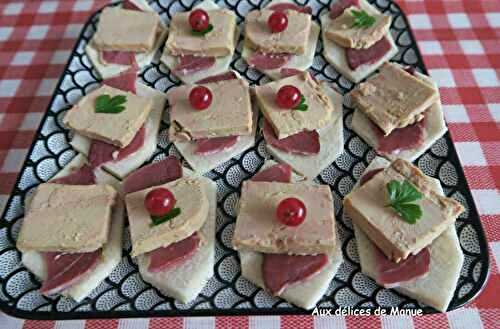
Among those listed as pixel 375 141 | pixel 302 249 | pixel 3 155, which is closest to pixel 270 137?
pixel 375 141

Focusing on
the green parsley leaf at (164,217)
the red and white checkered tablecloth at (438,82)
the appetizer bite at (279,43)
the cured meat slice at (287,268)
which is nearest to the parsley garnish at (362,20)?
the appetizer bite at (279,43)

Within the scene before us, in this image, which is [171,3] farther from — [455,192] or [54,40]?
[455,192]

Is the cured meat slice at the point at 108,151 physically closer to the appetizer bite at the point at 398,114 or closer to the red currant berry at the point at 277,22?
the red currant berry at the point at 277,22

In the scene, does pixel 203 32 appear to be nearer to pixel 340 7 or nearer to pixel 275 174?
pixel 340 7

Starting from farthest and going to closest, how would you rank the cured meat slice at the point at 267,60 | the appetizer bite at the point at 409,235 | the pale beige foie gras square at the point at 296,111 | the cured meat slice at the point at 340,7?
the cured meat slice at the point at 340,7 → the cured meat slice at the point at 267,60 → the pale beige foie gras square at the point at 296,111 → the appetizer bite at the point at 409,235

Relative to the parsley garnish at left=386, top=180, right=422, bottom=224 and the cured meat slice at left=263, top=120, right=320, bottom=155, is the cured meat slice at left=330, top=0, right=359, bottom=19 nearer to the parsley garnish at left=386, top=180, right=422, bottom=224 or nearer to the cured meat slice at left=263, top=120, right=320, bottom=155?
the cured meat slice at left=263, top=120, right=320, bottom=155

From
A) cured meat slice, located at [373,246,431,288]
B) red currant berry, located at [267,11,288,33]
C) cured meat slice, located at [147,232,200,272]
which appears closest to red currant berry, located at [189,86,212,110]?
red currant berry, located at [267,11,288,33]
